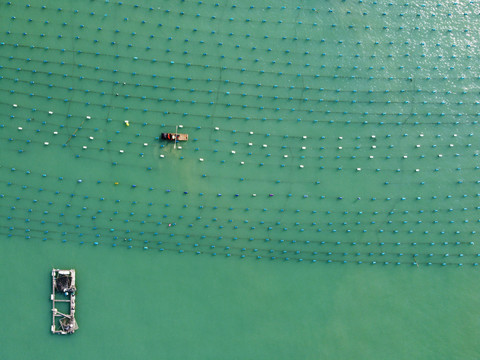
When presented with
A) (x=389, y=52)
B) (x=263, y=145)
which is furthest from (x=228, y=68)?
(x=389, y=52)

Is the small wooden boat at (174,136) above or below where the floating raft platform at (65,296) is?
above

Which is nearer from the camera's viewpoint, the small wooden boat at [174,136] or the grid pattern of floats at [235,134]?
the small wooden boat at [174,136]

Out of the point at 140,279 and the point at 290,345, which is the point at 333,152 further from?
the point at 140,279

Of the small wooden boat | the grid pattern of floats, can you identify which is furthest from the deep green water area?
the small wooden boat

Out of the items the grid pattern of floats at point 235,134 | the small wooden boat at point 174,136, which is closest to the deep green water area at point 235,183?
the grid pattern of floats at point 235,134

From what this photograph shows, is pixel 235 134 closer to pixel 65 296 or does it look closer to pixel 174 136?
pixel 174 136

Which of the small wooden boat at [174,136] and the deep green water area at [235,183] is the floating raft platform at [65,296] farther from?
the small wooden boat at [174,136]

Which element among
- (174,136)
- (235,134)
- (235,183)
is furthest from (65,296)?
(235,134)
